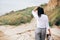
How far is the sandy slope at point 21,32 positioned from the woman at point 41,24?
0.06 m

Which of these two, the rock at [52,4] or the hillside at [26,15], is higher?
the rock at [52,4]

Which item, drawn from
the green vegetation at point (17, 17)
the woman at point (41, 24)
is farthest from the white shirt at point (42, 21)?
the green vegetation at point (17, 17)

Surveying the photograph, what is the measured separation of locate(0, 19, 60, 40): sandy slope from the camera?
7.76ft

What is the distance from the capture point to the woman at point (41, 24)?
2.31m

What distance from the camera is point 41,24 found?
232 cm

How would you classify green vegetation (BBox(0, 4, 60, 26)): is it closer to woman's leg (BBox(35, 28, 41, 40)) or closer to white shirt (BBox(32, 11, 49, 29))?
white shirt (BBox(32, 11, 49, 29))

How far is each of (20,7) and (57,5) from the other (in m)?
0.53

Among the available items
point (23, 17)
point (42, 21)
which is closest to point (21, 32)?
point (23, 17)

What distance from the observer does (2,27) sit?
2.41 meters

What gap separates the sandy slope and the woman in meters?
0.06

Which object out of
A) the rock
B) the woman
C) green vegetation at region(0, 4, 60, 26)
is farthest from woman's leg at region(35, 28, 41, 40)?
the rock

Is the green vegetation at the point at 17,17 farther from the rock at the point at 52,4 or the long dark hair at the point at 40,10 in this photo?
the rock at the point at 52,4

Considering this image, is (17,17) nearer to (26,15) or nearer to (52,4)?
(26,15)

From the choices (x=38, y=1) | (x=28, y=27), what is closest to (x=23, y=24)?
(x=28, y=27)
